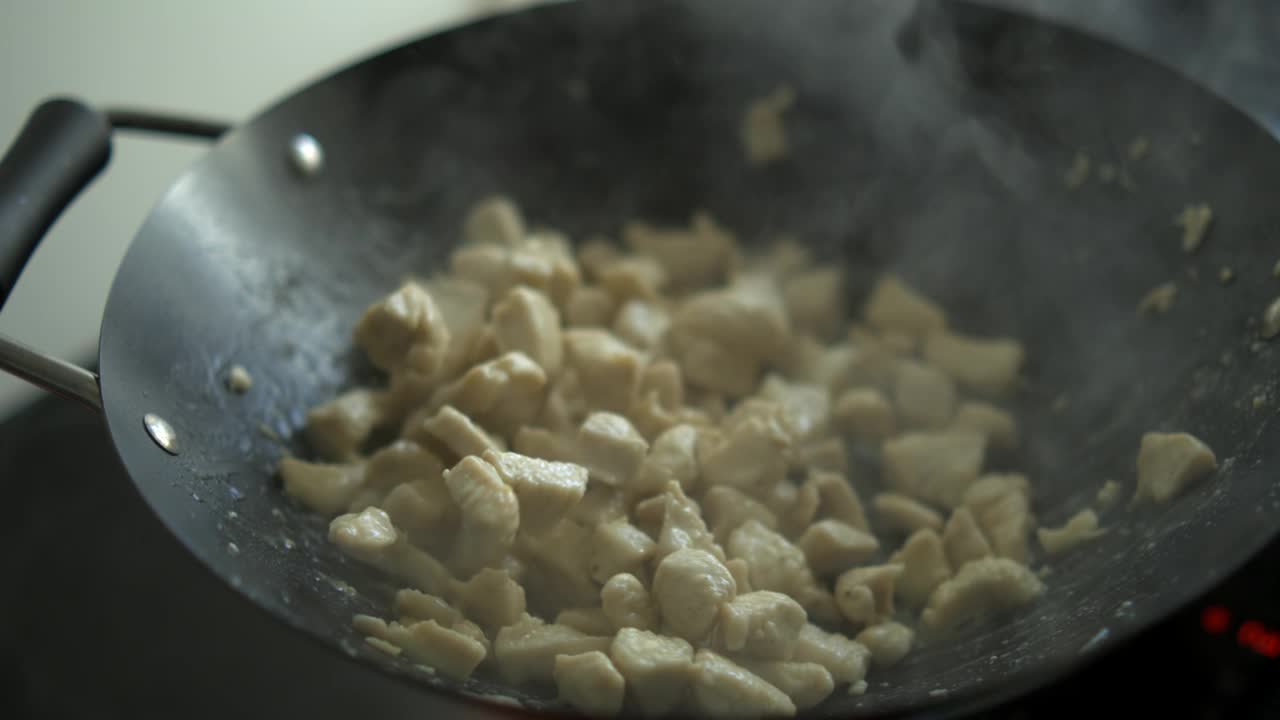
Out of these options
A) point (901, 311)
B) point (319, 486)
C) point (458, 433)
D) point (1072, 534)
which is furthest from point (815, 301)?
point (319, 486)

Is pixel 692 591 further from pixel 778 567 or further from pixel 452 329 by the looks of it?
pixel 452 329

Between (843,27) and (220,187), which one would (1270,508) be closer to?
(843,27)

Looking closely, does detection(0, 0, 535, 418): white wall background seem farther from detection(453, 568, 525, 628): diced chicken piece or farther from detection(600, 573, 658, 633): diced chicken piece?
detection(600, 573, 658, 633): diced chicken piece

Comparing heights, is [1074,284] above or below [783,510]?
above

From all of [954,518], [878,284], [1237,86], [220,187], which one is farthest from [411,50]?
[1237,86]

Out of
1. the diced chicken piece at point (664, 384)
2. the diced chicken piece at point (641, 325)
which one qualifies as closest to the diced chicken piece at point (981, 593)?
the diced chicken piece at point (664, 384)

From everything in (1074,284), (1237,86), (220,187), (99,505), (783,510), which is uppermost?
(1237,86)

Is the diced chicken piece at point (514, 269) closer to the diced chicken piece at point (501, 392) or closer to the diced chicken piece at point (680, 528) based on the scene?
the diced chicken piece at point (501, 392)
